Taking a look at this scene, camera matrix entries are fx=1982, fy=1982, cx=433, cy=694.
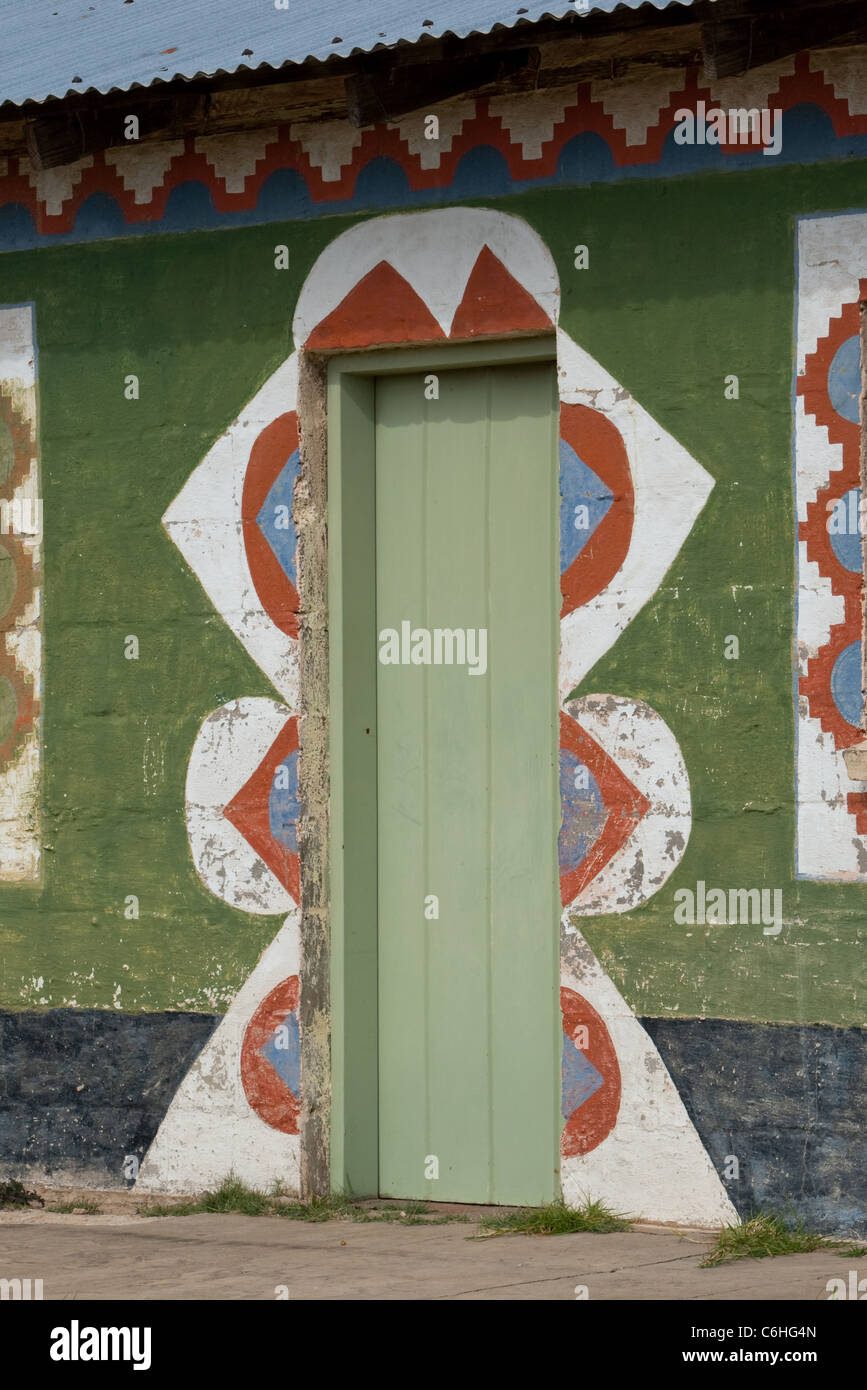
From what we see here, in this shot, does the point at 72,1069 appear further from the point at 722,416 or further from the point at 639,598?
the point at 722,416

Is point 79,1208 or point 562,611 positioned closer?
point 562,611

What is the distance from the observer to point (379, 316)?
24.0ft

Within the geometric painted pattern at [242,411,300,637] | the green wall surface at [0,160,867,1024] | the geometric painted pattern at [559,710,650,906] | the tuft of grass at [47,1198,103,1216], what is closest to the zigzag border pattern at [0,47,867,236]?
the green wall surface at [0,160,867,1024]

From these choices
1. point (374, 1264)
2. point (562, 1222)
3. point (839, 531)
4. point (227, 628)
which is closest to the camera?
point (374, 1264)

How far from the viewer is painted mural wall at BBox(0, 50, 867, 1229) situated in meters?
6.56

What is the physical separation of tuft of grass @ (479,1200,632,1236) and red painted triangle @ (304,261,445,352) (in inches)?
123

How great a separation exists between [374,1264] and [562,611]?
7.56ft

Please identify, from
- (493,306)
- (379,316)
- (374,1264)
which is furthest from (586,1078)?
(379,316)

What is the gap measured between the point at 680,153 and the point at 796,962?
2771 mm

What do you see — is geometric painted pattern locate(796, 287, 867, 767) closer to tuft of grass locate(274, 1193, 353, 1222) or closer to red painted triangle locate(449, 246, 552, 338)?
red painted triangle locate(449, 246, 552, 338)

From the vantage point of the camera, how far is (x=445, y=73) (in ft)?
23.2

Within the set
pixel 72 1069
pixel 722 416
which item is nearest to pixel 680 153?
pixel 722 416

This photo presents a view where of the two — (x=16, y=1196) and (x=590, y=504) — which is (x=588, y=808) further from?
(x=16, y=1196)

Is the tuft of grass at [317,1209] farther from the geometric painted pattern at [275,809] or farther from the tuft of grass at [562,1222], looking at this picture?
the geometric painted pattern at [275,809]
